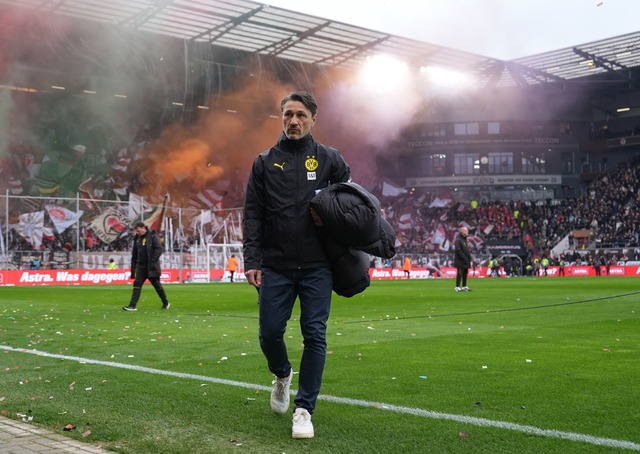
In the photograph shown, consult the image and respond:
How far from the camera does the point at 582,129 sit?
2980 inches

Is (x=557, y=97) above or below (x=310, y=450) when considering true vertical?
above

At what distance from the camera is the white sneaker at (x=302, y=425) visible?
4578 mm

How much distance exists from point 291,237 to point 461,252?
19.5 meters

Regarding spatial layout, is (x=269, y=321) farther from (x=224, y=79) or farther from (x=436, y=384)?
(x=224, y=79)

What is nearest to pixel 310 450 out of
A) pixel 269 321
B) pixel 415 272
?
pixel 269 321

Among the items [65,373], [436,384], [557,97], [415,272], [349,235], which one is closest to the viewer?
[349,235]

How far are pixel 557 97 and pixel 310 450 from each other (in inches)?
2843

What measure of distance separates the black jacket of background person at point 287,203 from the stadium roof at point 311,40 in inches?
1582

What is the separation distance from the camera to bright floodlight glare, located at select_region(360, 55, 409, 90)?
5434 cm

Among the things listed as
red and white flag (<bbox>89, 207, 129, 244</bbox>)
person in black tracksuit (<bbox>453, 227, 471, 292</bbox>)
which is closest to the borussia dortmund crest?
person in black tracksuit (<bbox>453, 227, 471, 292</bbox>)

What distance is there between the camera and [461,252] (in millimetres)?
23875

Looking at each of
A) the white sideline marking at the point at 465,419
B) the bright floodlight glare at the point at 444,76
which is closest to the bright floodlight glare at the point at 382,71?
the bright floodlight glare at the point at 444,76

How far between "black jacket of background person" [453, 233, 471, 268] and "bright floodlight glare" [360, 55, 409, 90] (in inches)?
1269

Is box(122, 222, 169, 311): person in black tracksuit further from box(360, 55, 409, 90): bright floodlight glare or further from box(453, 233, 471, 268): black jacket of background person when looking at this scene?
box(360, 55, 409, 90): bright floodlight glare
